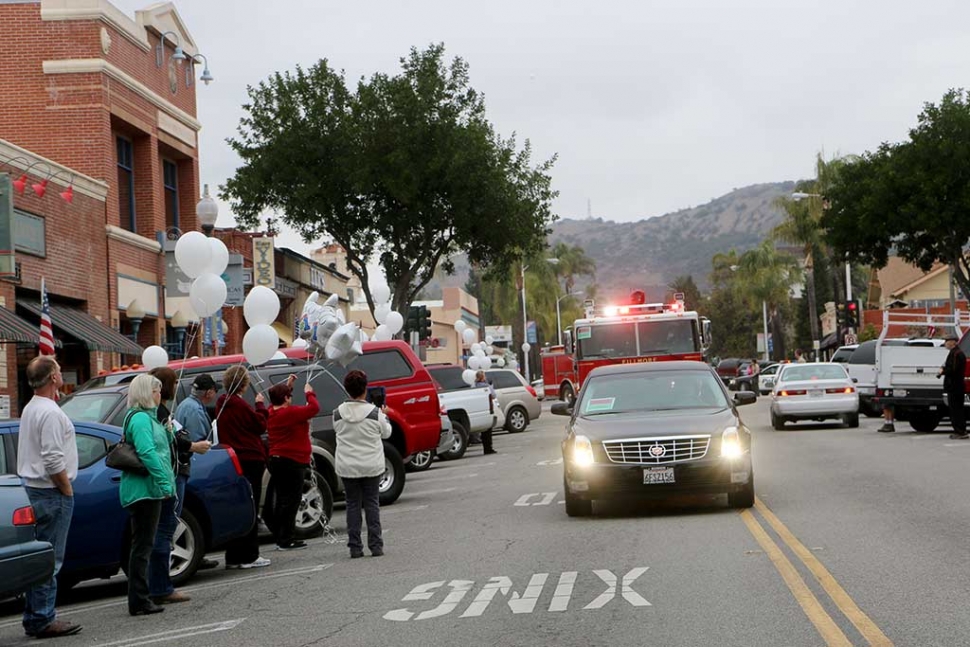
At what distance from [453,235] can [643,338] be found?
41.5ft

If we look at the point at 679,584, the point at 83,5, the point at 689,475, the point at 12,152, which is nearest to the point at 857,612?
the point at 679,584

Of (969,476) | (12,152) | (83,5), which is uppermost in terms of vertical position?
(83,5)

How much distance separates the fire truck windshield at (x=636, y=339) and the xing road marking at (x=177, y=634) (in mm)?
18294

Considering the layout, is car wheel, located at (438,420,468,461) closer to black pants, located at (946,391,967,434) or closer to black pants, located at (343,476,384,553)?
black pants, located at (946,391,967,434)

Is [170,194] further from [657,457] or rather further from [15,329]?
[657,457]

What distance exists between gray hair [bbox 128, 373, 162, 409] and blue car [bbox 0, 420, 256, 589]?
1084 millimetres

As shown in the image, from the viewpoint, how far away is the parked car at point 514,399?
124 feet

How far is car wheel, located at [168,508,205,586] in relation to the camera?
462 inches

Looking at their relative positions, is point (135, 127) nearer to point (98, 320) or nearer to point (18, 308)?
point (98, 320)

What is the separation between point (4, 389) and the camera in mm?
25547

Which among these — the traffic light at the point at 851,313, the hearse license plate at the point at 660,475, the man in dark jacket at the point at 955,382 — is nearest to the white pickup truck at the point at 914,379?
the man in dark jacket at the point at 955,382

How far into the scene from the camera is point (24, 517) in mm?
9211

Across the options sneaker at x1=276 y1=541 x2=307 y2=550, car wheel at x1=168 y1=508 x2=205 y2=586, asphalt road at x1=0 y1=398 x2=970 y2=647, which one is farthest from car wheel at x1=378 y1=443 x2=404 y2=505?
car wheel at x1=168 y1=508 x2=205 y2=586

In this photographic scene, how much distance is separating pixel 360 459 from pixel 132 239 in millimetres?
21326
